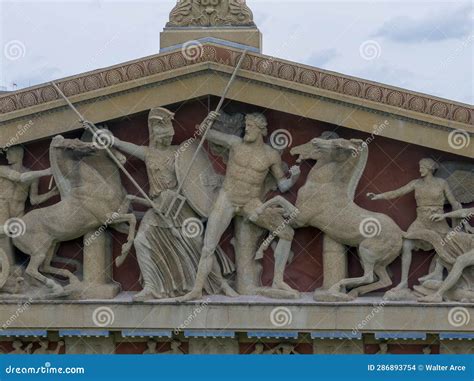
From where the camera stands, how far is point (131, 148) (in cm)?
1548

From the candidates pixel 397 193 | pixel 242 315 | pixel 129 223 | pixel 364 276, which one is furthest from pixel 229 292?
pixel 397 193

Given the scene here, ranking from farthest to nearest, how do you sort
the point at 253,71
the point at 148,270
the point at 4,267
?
the point at 4,267, the point at 148,270, the point at 253,71

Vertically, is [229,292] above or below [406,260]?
below

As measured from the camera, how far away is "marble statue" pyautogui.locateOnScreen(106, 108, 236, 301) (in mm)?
15336

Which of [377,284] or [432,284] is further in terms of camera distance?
[377,284]
